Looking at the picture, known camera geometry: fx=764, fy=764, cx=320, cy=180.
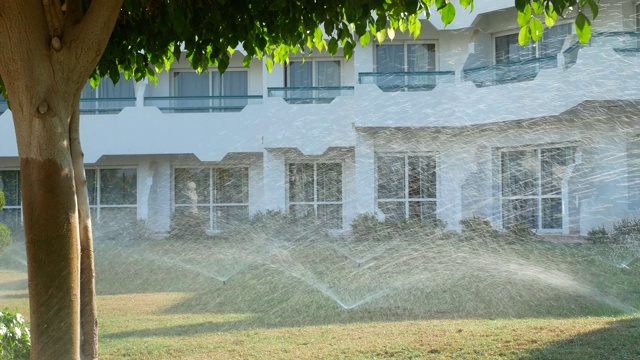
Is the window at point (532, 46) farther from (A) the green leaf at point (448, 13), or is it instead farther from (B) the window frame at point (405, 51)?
(A) the green leaf at point (448, 13)

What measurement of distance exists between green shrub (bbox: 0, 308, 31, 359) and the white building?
46.0ft

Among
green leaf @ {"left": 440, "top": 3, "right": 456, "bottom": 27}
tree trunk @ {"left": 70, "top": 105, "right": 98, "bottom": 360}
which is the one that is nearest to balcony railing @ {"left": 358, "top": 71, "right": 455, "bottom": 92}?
green leaf @ {"left": 440, "top": 3, "right": 456, "bottom": 27}

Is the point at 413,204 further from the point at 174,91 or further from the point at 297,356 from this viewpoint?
the point at 297,356

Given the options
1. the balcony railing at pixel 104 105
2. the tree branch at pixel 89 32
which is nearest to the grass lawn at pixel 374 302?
the tree branch at pixel 89 32

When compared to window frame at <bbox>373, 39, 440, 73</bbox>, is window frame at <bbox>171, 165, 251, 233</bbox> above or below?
below

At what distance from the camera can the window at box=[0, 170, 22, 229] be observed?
2417cm

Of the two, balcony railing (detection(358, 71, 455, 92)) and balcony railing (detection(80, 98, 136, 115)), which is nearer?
balcony railing (detection(358, 71, 455, 92))

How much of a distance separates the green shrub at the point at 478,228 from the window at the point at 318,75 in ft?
22.7

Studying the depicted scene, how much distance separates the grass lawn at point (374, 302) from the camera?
716 centimetres

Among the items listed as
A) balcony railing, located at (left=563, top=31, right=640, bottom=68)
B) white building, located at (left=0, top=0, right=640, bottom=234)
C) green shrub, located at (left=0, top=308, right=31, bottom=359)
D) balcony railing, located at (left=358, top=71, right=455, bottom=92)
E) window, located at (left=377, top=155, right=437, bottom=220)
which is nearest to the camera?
green shrub, located at (left=0, top=308, right=31, bottom=359)

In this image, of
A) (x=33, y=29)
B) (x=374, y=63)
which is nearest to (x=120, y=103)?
(x=374, y=63)

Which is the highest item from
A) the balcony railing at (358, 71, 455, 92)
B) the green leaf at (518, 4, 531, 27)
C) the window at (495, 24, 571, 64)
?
the window at (495, 24, 571, 64)

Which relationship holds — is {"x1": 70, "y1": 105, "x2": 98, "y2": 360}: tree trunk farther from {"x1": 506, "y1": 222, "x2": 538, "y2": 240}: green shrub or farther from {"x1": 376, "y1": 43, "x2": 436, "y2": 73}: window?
{"x1": 376, "y1": 43, "x2": 436, "y2": 73}: window

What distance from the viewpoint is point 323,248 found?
57.8 feet
